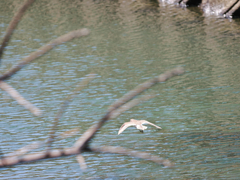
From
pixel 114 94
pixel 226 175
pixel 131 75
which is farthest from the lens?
pixel 131 75

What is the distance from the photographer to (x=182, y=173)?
652 cm

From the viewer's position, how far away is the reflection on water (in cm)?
692

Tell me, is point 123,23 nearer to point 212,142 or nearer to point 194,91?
point 194,91

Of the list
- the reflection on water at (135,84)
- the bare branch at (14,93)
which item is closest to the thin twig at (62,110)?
the bare branch at (14,93)

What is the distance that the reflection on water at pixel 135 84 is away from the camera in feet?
22.7

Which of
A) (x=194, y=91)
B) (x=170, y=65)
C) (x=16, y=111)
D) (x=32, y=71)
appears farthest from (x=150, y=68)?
(x=16, y=111)

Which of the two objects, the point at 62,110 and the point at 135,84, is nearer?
the point at 62,110

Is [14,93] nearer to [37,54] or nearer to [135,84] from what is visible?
[37,54]

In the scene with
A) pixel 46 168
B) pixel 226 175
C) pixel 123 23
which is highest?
pixel 123 23

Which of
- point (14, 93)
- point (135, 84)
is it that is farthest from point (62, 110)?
point (135, 84)

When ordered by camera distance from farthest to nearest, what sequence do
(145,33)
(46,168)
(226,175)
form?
(145,33), (46,168), (226,175)

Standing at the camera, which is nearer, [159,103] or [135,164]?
[135,164]

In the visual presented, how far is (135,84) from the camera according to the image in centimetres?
1019

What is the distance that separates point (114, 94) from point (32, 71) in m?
2.87
